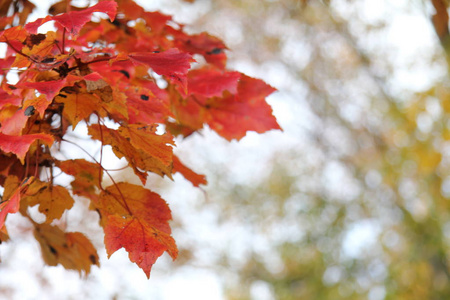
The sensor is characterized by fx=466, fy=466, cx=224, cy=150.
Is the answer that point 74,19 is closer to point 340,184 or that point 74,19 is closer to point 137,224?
point 137,224

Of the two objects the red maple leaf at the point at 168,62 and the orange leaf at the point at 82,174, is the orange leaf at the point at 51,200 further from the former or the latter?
the red maple leaf at the point at 168,62

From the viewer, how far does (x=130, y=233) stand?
0.45m

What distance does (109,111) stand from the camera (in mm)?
472

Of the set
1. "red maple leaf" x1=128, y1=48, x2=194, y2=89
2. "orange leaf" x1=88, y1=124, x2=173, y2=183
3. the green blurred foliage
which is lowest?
the green blurred foliage

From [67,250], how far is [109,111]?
0.22 m

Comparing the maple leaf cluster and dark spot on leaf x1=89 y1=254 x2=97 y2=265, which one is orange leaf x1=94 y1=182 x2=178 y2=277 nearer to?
the maple leaf cluster

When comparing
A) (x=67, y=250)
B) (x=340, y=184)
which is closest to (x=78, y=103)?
(x=67, y=250)

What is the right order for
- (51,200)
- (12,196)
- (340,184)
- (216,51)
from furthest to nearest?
1. (340,184)
2. (216,51)
3. (51,200)
4. (12,196)

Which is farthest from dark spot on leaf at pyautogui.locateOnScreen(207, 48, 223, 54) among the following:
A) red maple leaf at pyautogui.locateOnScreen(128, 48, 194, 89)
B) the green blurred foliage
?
the green blurred foliage

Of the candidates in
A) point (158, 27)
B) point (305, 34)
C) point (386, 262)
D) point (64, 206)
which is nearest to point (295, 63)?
point (305, 34)

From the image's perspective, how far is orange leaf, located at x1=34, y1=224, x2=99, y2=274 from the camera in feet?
1.93

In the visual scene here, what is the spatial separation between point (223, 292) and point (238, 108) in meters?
3.03

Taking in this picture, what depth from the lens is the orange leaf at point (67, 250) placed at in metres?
0.59

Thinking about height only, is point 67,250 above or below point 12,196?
below
